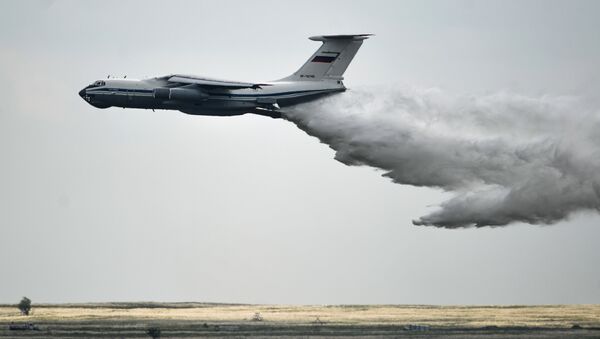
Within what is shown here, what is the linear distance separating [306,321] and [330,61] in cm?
1361

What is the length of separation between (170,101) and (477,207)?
15.6 metres

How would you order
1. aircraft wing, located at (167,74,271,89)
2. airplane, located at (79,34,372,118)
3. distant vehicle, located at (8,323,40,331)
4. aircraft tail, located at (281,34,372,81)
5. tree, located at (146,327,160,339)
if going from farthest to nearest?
aircraft tail, located at (281,34,372,81), distant vehicle, located at (8,323,40,331), airplane, located at (79,34,372,118), aircraft wing, located at (167,74,271,89), tree, located at (146,327,160,339)

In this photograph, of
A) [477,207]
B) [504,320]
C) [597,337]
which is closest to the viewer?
[597,337]

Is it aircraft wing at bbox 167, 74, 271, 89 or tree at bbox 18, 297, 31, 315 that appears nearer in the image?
aircraft wing at bbox 167, 74, 271, 89

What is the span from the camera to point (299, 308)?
8506 centimetres

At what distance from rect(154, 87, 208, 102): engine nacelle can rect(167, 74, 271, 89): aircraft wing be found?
1.26 ft

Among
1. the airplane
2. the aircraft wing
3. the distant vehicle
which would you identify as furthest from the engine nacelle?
the distant vehicle

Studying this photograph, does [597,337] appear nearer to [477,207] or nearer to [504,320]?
[477,207]

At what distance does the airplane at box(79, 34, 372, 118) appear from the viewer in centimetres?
6469

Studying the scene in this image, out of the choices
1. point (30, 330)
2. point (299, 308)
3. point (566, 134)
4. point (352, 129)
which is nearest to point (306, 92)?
point (352, 129)

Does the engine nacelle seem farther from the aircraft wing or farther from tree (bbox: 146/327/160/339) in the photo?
tree (bbox: 146/327/160/339)

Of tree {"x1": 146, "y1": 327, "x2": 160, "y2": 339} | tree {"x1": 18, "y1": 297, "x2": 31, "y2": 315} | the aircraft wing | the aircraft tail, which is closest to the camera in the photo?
tree {"x1": 146, "y1": 327, "x2": 160, "y2": 339}

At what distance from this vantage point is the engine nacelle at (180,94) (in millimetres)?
64438

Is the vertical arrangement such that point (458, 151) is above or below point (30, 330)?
above
